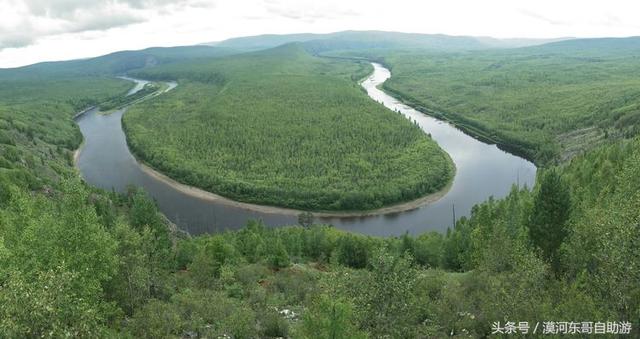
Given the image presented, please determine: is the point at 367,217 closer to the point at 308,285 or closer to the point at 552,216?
the point at 308,285

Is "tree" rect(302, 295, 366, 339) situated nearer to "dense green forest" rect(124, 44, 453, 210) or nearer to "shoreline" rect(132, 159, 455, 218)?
"shoreline" rect(132, 159, 455, 218)

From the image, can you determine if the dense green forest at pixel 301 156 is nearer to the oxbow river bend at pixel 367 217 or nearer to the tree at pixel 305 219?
the oxbow river bend at pixel 367 217

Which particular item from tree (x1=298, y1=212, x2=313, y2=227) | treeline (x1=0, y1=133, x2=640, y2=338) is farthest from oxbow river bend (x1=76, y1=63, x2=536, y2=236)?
treeline (x1=0, y1=133, x2=640, y2=338)

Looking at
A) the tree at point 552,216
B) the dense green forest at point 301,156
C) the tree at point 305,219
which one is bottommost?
the tree at point 305,219

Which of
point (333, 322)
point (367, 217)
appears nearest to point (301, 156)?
point (367, 217)

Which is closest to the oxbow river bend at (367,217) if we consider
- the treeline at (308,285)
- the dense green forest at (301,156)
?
the dense green forest at (301,156)

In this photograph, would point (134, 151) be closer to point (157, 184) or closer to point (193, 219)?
point (157, 184)
